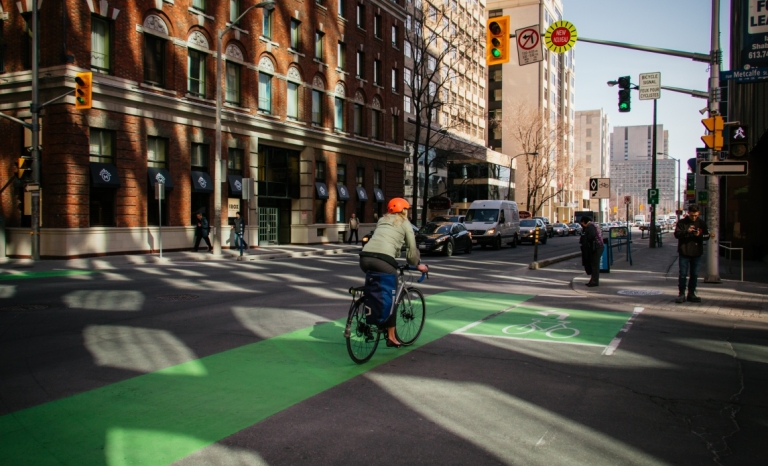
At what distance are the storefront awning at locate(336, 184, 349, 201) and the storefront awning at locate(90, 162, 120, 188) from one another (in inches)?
684

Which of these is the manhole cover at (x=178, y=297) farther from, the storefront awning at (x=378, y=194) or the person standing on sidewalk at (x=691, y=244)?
the storefront awning at (x=378, y=194)

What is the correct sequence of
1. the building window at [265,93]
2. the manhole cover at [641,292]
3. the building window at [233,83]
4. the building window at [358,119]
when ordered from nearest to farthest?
the manhole cover at [641,292]
the building window at [233,83]
the building window at [265,93]
the building window at [358,119]

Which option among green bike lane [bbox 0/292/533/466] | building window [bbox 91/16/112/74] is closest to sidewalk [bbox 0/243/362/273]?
building window [bbox 91/16/112/74]

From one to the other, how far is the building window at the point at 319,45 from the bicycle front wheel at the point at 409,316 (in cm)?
3234

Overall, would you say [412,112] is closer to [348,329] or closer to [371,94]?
[371,94]

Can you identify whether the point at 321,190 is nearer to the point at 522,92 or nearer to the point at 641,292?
A: the point at 641,292

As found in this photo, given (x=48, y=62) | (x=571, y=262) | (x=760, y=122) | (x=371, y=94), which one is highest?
(x=371, y=94)

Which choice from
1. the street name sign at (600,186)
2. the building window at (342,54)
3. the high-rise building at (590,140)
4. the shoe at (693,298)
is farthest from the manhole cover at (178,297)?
the high-rise building at (590,140)

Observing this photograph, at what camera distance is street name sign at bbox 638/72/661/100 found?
57.3ft

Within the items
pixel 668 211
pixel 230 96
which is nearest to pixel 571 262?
pixel 230 96

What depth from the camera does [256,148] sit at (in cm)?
3294

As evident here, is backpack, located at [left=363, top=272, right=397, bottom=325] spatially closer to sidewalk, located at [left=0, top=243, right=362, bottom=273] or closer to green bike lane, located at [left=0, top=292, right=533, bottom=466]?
green bike lane, located at [left=0, top=292, right=533, bottom=466]

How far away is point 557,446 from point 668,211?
188 meters

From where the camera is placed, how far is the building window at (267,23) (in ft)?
110
